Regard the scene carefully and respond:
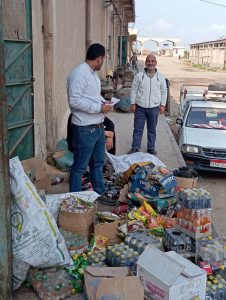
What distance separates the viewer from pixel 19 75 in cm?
467

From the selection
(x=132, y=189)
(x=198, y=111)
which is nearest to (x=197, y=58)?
Answer: (x=198, y=111)

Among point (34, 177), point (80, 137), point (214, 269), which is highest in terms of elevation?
point (80, 137)

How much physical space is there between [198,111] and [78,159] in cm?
509

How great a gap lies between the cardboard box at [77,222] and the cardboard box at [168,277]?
2.70ft

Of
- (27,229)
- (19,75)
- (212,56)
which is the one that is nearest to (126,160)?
(19,75)

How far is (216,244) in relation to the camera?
3475mm

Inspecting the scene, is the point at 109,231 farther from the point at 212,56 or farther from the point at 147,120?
the point at 212,56

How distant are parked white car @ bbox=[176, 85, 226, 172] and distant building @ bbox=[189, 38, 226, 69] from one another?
145 feet

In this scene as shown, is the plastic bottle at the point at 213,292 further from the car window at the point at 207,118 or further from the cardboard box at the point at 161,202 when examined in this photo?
the car window at the point at 207,118

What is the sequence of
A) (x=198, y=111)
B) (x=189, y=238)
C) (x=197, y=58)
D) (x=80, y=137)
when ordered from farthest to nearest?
(x=197, y=58), (x=198, y=111), (x=80, y=137), (x=189, y=238)

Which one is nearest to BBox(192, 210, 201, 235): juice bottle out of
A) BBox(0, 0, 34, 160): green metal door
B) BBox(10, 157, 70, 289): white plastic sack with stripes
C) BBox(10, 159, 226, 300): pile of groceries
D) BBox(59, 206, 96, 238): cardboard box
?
BBox(10, 159, 226, 300): pile of groceries

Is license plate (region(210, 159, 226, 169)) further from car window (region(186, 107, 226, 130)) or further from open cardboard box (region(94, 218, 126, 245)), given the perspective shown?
open cardboard box (region(94, 218, 126, 245))

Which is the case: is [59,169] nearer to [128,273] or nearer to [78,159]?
[78,159]

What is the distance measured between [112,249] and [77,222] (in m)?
0.46
